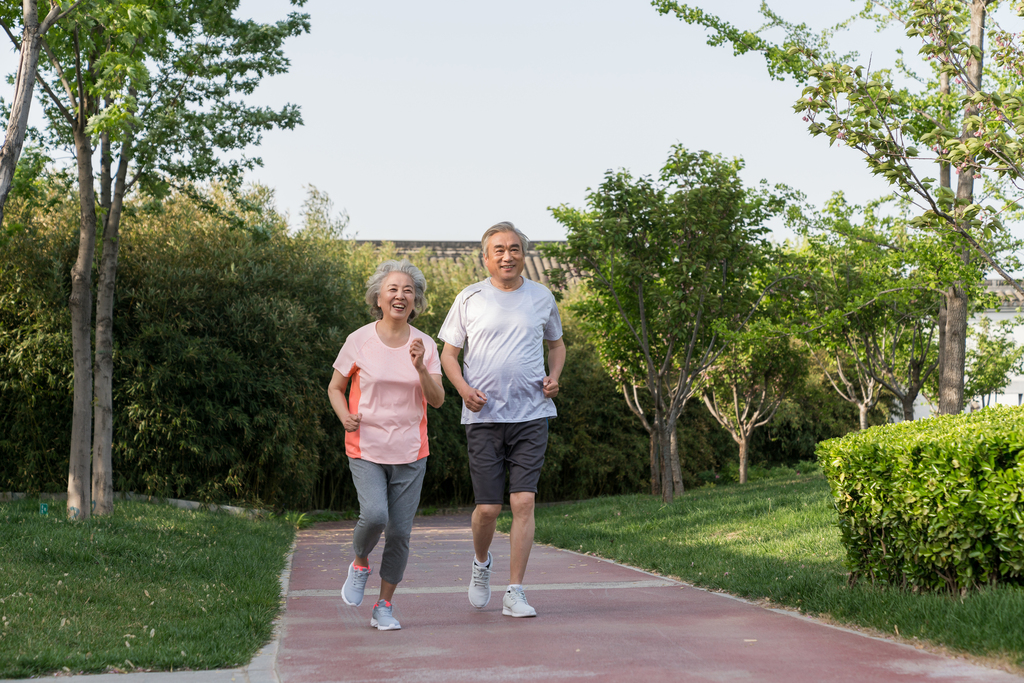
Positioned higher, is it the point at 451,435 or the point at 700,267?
the point at 700,267

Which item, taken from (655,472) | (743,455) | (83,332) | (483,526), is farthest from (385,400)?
(743,455)

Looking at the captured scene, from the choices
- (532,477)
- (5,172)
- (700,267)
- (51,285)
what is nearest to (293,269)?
(51,285)

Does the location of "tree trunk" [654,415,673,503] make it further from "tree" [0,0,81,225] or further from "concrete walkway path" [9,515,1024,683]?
"tree" [0,0,81,225]

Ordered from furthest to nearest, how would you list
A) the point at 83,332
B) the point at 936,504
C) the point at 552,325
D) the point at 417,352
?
the point at 83,332, the point at 552,325, the point at 936,504, the point at 417,352

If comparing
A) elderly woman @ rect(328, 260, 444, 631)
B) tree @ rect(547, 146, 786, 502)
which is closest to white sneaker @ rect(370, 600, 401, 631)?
elderly woman @ rect(328, 260, 444, 631)

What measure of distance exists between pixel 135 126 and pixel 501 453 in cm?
493

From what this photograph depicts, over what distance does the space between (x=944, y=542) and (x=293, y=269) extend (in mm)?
9814

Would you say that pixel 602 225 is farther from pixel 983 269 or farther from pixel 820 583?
pixel 820 583

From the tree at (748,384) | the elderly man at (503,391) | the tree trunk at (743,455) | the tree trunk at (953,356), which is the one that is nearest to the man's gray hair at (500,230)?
the elderly man at (503,391)

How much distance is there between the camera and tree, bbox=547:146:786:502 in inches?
468

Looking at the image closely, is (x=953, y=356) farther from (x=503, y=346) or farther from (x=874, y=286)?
(x=503, y=346)

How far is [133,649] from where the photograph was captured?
352 cm

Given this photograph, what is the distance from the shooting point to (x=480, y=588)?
4.54 m

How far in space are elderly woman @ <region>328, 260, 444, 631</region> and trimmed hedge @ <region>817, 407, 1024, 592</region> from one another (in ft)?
7.26
